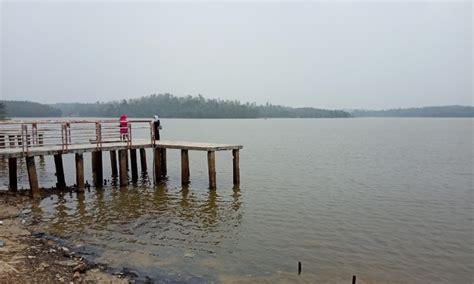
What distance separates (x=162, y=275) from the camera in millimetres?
10227

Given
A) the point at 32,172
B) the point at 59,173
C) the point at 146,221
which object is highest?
the point at 32,172

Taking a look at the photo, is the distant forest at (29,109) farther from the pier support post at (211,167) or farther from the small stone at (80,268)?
the small stone at (80,268)

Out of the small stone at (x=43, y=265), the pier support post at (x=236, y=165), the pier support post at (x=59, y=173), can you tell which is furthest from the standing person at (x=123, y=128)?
the small stone at (x=43, y=265)

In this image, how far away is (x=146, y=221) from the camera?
1520cm

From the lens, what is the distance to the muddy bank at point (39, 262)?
9.16 meters

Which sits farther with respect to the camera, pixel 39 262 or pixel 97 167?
pixel 97 167

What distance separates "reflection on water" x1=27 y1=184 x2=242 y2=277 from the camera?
11889 mm

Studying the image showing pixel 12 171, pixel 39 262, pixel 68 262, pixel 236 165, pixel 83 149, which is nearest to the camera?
pixel 39 262

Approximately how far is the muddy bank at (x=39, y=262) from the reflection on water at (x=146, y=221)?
2.51 feet

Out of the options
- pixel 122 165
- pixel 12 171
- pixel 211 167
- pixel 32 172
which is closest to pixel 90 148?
pixel 122 165

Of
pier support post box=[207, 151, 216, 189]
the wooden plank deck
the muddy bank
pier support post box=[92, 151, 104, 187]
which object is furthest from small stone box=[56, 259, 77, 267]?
pier support post box=[92, 151, 104, 187]

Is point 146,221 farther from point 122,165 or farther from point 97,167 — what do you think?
point 97,167

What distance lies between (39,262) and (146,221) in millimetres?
5285

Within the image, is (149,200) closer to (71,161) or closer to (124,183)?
(124,183)
